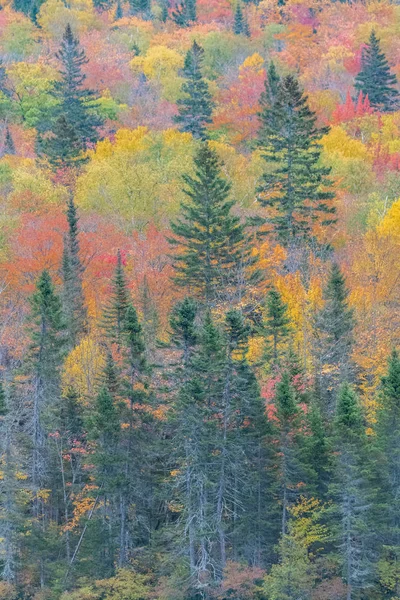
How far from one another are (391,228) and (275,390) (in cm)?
1787

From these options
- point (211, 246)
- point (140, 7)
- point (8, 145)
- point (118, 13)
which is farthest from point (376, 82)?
point (140, 7)

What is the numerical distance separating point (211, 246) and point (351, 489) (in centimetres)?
1891

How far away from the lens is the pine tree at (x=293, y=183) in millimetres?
53469

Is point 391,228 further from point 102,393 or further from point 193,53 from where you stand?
point 193,53

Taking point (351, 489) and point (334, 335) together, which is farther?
point (334, 335)

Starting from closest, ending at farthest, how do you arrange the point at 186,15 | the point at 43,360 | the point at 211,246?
the point at 43,360 → the point at 211,246 → the point at 186,15

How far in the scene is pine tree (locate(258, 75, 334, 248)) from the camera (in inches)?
2105

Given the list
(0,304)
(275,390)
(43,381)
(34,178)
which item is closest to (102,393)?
(43,381)

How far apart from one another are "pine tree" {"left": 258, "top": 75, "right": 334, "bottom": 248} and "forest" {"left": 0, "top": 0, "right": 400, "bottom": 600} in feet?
0.55

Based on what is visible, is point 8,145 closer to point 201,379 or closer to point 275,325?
point 275,325

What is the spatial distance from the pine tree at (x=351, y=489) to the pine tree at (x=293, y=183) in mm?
18669

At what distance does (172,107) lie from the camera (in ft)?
301

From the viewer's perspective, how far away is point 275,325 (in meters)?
39.8

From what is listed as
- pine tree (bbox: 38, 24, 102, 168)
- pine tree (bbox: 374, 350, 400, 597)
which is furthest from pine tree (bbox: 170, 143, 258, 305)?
pine tree (bbox: 38, 24, 102, 168)
